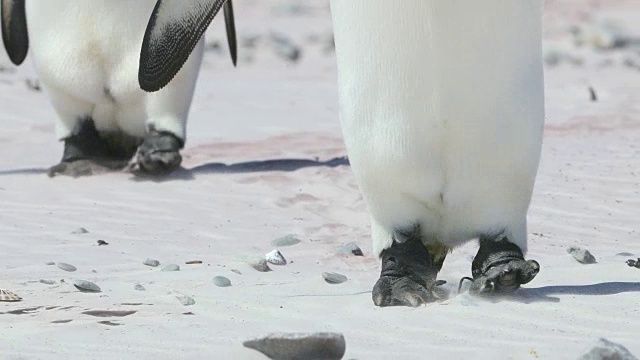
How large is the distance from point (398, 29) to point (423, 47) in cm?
7

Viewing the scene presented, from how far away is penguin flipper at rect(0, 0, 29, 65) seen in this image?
7332mm

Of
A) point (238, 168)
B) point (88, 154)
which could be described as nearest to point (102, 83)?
point (88, 154)

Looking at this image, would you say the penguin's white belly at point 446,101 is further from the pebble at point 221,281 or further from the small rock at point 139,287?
the small rock at point 139,287

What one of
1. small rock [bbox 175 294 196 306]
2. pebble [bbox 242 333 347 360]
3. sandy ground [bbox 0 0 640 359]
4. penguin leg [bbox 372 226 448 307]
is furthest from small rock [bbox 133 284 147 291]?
pebble [bbox 242 333 347 360]

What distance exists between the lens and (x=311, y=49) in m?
14.0

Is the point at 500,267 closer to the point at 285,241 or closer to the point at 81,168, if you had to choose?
the point at 285,241

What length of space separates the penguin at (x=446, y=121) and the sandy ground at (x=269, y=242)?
0.15 m

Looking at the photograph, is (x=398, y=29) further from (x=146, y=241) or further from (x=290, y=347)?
(x=146, y=241)

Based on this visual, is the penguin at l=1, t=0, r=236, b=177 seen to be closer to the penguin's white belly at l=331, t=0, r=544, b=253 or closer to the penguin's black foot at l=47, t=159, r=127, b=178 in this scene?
the penguin's black foot at l=47, t=159, r=127, b=178

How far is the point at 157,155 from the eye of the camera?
6.91m

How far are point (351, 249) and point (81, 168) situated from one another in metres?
2.16

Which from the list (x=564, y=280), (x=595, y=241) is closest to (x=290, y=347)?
(x=564, y=280)

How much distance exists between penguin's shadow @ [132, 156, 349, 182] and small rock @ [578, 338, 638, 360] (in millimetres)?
3836

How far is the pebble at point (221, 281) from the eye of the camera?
4477 mm
